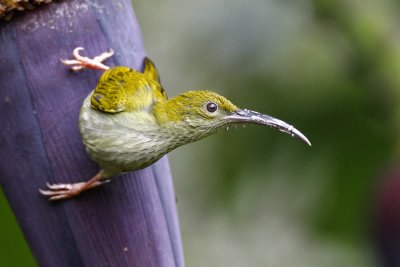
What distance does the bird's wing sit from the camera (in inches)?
90.0

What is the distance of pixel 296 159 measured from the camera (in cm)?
338

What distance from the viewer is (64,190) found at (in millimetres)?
2232

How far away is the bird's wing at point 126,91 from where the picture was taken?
7.50 feet

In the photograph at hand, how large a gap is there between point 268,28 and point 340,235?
31.1 inches

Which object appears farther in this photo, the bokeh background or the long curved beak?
the bokeh background

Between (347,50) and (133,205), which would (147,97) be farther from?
(347,50)

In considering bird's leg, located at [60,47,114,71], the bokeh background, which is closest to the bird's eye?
bird's leg, located at [60,47,114,71]

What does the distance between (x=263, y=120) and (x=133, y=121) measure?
341 mm

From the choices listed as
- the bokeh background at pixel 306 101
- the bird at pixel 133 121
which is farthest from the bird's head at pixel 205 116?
the bokeh background at pixel 306 101

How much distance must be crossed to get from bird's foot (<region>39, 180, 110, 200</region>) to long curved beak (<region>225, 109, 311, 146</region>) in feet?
1.27

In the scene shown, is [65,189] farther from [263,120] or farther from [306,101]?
[306,101]

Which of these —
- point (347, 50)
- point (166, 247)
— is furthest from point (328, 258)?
point (166, 247)

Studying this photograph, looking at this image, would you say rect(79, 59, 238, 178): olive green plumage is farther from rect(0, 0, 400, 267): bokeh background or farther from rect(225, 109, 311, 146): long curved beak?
rect(0, 0, 400, 267): bokeh background

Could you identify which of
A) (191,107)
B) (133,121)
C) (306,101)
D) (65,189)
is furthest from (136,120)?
(306,101)
